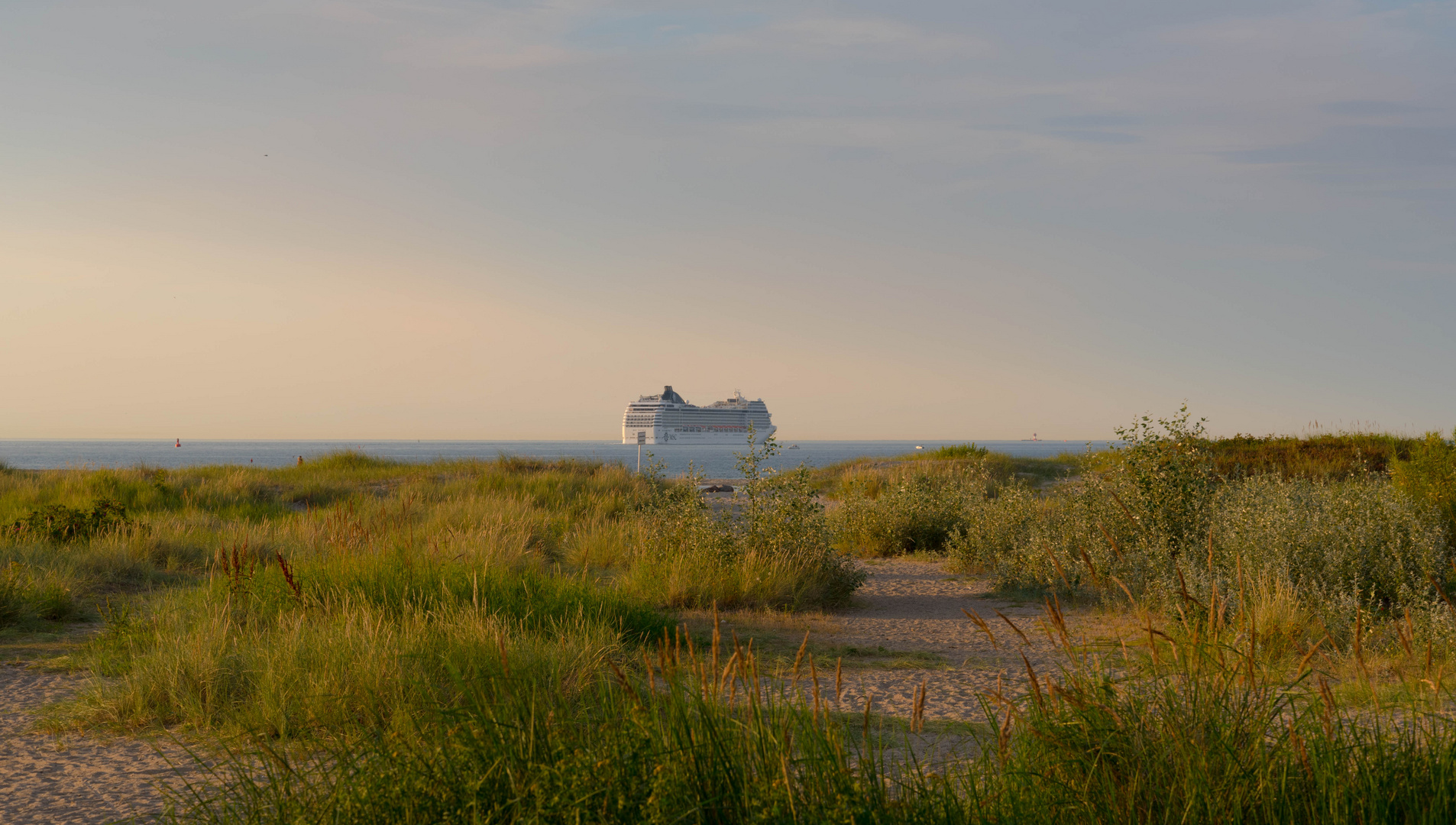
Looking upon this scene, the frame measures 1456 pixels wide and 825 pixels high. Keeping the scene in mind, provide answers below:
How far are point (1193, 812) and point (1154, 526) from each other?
615cm

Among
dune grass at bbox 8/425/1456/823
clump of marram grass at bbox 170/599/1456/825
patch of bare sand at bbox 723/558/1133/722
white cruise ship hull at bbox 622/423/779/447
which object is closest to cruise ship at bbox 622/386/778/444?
white cruise ship hull at bbox 622/423/779/447

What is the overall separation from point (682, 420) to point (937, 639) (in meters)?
88.9

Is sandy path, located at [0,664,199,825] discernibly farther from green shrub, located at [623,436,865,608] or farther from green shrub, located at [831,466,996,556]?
green shrub, located at [831,466,996,556]

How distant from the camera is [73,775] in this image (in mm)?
3379

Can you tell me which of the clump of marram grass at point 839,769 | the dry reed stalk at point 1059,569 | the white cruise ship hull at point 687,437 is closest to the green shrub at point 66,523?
the clump of marram grass at point 839,769

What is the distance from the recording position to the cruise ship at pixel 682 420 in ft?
311

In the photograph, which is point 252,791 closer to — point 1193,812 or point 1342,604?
point 1193,812

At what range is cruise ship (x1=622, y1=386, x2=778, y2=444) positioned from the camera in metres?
94.7

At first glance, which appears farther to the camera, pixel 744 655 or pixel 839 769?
pixel 744 655

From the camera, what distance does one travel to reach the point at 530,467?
64.4 ft

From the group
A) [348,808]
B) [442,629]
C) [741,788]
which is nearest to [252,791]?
[348,808]

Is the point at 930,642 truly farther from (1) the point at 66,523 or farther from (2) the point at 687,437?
(2) the point at 687,437

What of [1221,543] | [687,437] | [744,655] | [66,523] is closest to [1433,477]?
[1221,543]

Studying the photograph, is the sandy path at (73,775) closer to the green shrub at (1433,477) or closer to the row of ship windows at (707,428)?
the green shrub at (1433,477)
